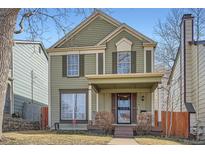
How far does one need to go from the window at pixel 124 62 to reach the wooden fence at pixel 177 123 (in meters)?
1.46

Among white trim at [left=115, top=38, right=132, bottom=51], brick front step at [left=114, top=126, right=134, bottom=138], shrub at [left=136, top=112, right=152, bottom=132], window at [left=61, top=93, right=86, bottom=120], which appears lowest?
brick front step at [left=114, top=126, right=134, bottom=138]

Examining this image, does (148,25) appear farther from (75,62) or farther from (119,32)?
(75,62)

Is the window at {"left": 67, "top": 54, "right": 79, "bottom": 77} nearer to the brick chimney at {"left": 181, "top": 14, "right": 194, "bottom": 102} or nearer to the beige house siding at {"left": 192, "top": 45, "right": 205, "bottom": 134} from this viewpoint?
the brick chimney at {"left": 181, "top": 14, "right": 194, "bottom": 102}

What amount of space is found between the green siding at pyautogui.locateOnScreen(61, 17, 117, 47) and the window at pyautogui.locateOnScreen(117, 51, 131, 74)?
76cm

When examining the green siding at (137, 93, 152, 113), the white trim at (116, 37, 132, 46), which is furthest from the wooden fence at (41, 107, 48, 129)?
the white trim at (116, 37, 132, 46)

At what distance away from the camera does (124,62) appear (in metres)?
8.86

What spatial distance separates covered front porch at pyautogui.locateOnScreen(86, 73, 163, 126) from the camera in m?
8.73

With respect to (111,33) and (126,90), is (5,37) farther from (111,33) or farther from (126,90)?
(126,90)

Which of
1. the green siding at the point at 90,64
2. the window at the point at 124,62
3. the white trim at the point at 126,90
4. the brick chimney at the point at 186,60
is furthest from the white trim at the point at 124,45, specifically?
the brick chimney at the point at 186,60

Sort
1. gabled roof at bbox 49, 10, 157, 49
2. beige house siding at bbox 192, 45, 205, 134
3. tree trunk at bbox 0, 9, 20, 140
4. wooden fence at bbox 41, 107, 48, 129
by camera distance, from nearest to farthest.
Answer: tree trunk at bbox 0, 9, 20, 140 < gabled roof at bbox 49, 10, 157, 49 < beige house siding at bbox 192, 45, 205, 134 < wooden fence at bbox 41, 107, 48, 129

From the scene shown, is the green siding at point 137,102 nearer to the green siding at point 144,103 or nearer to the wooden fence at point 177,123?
the green siding at point 144,103

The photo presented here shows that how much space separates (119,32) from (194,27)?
2001 mm

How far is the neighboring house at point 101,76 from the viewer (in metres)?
8.76
